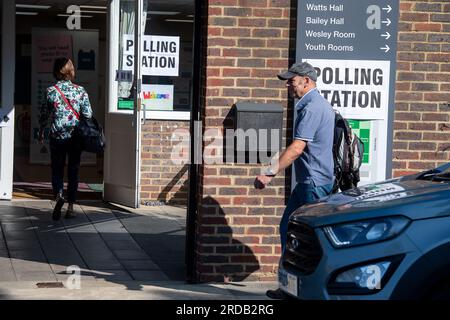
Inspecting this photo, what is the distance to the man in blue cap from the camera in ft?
23.8

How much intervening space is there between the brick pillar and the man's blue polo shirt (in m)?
0.87

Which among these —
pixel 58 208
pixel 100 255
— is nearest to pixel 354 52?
pixel 100 255

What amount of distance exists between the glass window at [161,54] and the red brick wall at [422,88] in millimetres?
4309

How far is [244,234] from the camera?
8242mm

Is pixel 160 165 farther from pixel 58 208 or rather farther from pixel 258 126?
pixel 258 126

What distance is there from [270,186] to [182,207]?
4.26 metres

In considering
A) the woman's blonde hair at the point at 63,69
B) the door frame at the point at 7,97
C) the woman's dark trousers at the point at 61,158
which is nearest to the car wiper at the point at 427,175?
the woman's dark trousers at the point at 61,158

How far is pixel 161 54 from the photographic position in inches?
490

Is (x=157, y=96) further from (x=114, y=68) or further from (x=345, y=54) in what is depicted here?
(x=345, y=54)

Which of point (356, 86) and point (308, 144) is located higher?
point (356, 86)

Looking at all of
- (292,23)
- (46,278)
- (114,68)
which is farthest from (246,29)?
(114,68)

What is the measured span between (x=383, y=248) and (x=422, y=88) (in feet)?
11.7

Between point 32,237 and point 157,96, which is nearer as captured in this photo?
point 32,237

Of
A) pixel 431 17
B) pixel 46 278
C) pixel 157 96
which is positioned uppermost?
pixel 431 17
